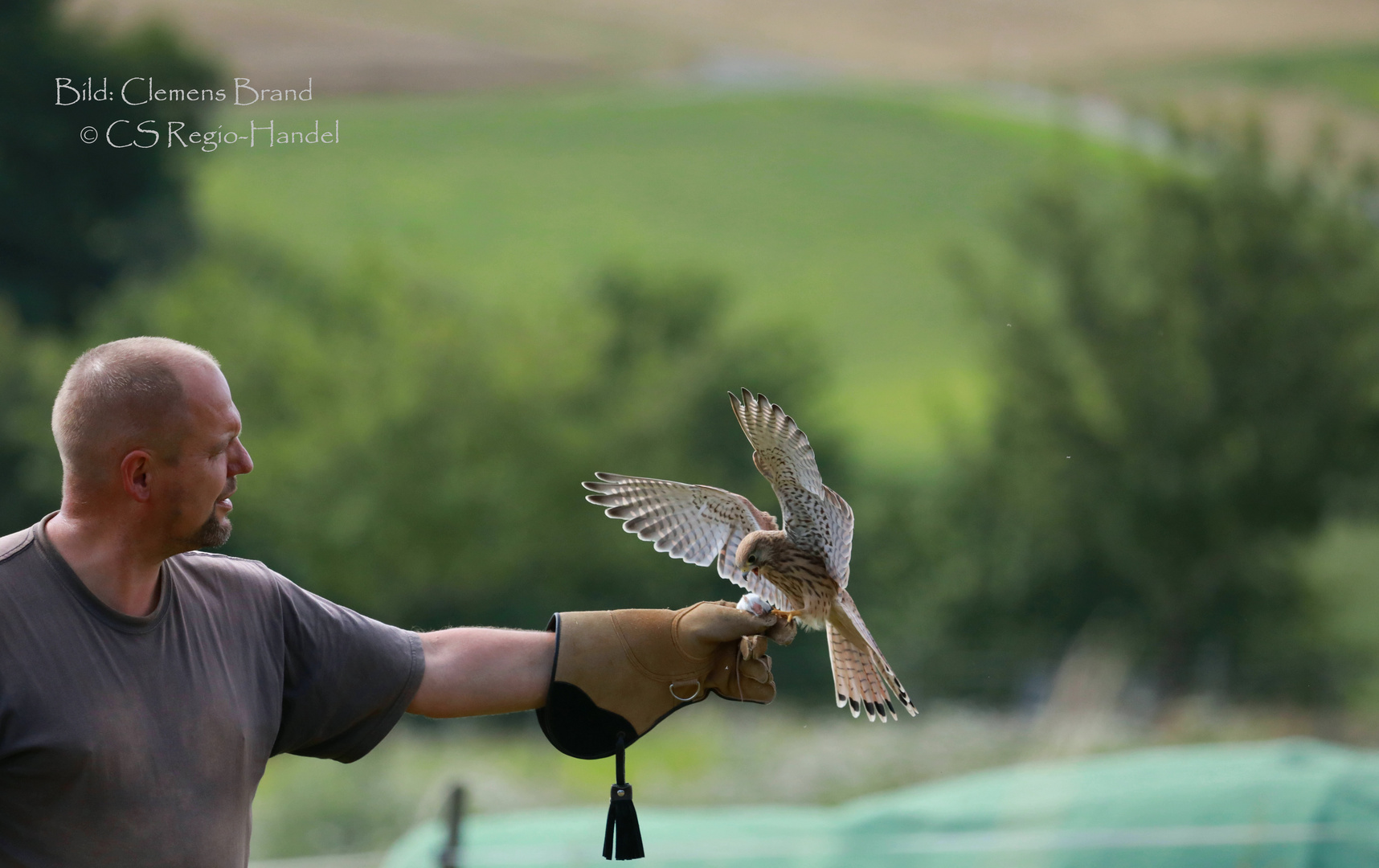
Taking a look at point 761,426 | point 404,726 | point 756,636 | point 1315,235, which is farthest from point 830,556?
point 1315,235

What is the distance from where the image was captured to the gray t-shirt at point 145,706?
1.91 m

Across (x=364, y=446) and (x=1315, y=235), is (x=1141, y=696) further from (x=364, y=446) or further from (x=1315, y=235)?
(x=364, y=446)

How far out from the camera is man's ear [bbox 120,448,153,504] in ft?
6.63

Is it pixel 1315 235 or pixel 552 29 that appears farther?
pixel 552 29

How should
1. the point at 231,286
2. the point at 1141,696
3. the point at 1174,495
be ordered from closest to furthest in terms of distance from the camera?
1. the point at 1141,696
2. the point at 1174,495
3. the point at 231,286

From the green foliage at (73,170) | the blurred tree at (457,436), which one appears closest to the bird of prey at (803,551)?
the blurred tree at (457,436)

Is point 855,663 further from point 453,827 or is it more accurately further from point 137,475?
point 137,475

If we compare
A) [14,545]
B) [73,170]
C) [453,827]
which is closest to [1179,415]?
[453,827]

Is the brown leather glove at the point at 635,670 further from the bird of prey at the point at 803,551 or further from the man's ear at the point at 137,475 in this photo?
the man's ear at the point at 137,475

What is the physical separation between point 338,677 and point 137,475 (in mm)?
553

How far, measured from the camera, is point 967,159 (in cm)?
3988

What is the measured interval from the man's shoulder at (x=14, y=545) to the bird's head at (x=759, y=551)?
1.70 metres

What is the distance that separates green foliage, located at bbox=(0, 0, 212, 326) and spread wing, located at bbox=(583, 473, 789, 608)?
27.5 metres

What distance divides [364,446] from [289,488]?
70.8 inches
